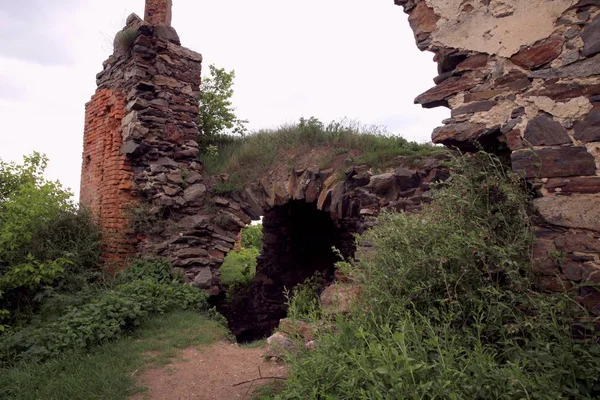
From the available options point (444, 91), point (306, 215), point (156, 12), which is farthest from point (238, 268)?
point (444, 91)

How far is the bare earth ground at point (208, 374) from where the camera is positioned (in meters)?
3.77

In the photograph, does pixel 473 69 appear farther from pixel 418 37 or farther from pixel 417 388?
pixel 417 388

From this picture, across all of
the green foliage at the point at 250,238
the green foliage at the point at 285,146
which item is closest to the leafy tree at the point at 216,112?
the green foliage at the point at 285,146

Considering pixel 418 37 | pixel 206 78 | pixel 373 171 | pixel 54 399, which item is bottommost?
pixel 54 399

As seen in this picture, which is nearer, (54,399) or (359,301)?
(359,301)

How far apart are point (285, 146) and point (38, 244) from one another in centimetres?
409

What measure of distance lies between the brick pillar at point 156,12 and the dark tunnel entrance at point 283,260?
4.19 meters

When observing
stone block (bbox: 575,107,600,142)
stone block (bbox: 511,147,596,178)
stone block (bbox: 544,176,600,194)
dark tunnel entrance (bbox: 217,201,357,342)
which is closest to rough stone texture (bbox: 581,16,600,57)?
stone block (bbox: 575,107,600,142)

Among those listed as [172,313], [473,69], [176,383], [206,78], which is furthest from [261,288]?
[473,69]

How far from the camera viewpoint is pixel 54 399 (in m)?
3.66

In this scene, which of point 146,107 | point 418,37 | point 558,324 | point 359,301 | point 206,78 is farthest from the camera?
point 206,78

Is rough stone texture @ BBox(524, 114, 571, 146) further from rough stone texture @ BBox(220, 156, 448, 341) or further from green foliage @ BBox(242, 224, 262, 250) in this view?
green foliage @ BBox(242, 224, 262, 250)

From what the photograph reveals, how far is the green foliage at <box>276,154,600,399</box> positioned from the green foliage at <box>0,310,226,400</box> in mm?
2016

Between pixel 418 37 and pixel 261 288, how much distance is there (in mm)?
7139
